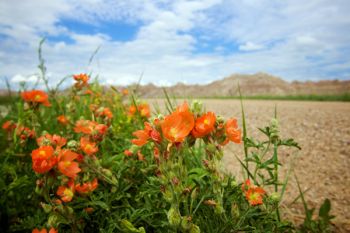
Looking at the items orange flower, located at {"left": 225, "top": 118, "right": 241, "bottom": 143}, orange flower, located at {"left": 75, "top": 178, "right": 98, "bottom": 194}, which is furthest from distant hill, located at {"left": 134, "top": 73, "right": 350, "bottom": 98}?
orange flower, located at {"left": 225, "top": 118, "right": 241, "bottom": 143}

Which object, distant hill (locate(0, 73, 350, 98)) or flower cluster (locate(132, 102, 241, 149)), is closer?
flower cluster (locate(132, 102, 241, 149))

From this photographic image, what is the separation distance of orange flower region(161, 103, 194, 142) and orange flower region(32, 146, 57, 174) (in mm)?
581

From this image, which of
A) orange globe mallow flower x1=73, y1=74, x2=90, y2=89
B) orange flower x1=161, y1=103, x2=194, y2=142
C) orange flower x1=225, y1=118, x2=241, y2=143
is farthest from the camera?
orange globe mallow flower x1=73, y1=74, x2=90, y2=89

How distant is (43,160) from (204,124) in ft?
2.24

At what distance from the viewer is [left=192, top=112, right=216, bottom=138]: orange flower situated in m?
1.06

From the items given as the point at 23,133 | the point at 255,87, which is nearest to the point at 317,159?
the point at 23,133

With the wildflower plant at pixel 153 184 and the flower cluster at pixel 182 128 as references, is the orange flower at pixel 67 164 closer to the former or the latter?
the wildflower plant at pixel 153 184

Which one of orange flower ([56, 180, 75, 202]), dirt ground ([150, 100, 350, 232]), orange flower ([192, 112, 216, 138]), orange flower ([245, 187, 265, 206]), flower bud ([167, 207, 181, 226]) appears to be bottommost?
dirt ground ([150, 100, 350, 232])

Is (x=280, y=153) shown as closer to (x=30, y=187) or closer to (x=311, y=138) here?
(x=311, y=138)

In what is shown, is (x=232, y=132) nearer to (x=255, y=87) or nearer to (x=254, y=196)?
(x=254, y=196)

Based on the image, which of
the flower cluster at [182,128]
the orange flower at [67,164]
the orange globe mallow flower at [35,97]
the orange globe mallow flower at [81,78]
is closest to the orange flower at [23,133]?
the orange globe mallow flower at [35,97]

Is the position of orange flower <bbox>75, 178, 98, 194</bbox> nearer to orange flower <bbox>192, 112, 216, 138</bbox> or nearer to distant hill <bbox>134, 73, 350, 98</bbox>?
orange flower <bbox>192, 112, 216, 138</bbox>

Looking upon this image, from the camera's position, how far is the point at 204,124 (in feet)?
3.48

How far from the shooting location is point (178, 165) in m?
1.04
